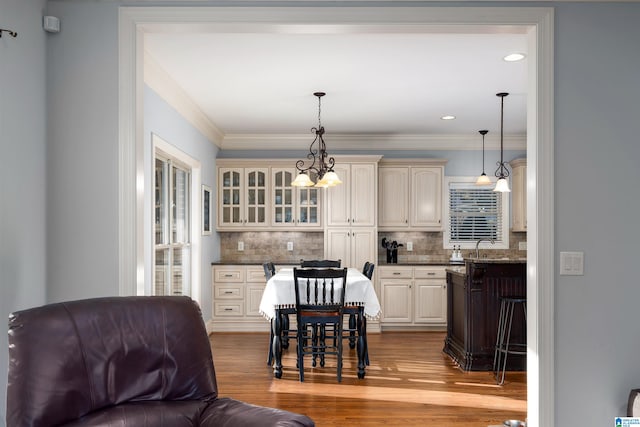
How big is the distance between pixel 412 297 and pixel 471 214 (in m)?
1.55

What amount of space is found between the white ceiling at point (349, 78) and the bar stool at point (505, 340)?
198cm

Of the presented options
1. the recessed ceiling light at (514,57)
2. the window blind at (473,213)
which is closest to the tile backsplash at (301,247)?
the window blind at (473,213)

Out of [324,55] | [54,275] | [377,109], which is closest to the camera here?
[54,275]

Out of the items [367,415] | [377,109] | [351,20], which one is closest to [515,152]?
[377,109]

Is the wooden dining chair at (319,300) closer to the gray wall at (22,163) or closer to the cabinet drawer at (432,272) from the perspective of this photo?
the gray wall at (22,163)

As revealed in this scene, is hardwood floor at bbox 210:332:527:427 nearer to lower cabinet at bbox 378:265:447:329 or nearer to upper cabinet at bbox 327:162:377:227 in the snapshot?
lower cabinet at bbox 378:265:447:329

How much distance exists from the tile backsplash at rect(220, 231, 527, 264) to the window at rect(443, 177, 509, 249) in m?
0.17

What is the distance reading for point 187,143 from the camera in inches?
225

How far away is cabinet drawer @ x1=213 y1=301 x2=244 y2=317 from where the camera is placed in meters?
7.15

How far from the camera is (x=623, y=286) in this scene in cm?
271

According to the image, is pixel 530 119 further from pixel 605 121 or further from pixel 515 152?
pixel 515 152

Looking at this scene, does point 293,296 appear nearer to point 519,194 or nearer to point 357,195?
point 357,195

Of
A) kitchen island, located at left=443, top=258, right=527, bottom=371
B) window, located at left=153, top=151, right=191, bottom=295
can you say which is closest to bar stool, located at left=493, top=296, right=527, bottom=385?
kitchen island, located at left=443, top=258, right=527, bottom=371

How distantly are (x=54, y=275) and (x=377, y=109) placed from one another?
409cm
